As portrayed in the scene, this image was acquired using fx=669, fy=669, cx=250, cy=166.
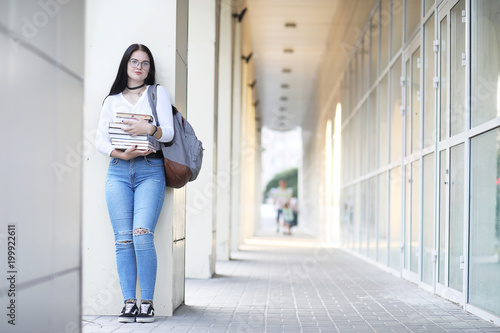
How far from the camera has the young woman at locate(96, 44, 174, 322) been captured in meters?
3.88

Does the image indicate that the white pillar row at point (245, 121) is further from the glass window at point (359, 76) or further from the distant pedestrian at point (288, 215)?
the distant pedestrian at point (288, 215)

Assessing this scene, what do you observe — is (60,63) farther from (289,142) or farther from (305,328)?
(289,142)

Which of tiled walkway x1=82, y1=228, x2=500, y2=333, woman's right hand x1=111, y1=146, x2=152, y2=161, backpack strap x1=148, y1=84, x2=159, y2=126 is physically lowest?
tiled walkway x1=82, y1=228, x2=500, y2=333

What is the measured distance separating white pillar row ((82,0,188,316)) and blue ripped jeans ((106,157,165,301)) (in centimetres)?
21

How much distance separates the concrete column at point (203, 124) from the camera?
6.94m

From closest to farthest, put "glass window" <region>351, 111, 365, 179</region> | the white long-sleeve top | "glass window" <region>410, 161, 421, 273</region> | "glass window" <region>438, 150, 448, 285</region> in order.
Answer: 1. the white long-sleeve top
2. "glass window" <region>438, 150, 448, 285</region>
3. "glass window" <region>410, 161, 421, 273</region>
4. "glass window" <region>351, 111, 365, 179</region>

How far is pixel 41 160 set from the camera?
7.34 ft

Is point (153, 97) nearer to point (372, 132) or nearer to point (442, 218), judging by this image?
point (442, 218)

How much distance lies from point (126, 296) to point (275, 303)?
4.38ft

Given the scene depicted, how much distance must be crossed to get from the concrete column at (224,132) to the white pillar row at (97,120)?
458 centimetres

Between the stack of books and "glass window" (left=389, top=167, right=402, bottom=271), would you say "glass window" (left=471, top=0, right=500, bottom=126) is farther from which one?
"glass window" (left=389, top=167, right=402, bottom=271)

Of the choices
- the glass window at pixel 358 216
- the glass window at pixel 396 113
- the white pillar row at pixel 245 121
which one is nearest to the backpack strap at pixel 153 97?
the glass window at pixel 396 113

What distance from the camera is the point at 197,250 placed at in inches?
270

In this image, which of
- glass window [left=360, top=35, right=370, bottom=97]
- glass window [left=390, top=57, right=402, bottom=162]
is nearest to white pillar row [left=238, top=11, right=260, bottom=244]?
glass window [left=360, top=35, right=370, bottom=97]
